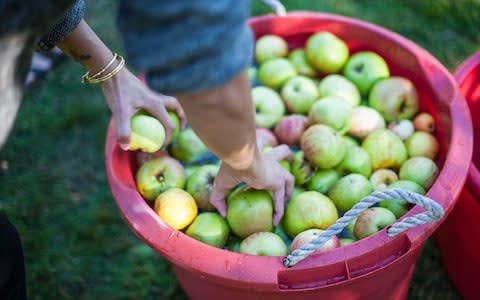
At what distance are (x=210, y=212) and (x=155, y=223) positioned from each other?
217mm

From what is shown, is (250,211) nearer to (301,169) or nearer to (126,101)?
(301,169)

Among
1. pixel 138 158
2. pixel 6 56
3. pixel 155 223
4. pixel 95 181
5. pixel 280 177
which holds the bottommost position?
pixel 95 181

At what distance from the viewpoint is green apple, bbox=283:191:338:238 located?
129 centimetres

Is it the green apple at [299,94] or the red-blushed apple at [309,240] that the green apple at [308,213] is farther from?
the green apple at [299,94]

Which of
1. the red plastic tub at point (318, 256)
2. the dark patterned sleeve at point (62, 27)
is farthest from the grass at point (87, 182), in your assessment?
the dark patterned sleeve at point (62, 27)

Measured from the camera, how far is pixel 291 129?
1.53 metres

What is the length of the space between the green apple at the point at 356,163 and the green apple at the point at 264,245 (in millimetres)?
312

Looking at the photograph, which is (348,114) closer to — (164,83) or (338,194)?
(338,194)

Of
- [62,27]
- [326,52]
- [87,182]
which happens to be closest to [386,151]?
[326,52]

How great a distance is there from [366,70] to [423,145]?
326 millimetres

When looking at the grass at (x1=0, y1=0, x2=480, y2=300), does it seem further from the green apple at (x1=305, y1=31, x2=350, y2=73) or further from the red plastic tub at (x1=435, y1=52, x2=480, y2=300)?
the green apple at (x1=305, y1=31, x2=350, y2=73)

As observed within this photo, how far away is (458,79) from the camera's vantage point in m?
1.50

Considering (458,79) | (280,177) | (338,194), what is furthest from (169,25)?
(458,79)

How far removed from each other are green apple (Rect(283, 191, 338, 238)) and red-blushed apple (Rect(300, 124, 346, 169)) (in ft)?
0.38
